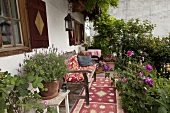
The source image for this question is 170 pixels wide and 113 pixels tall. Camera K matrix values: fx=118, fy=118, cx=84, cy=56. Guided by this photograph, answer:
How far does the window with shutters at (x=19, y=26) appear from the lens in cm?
134

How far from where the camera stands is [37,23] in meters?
1.81

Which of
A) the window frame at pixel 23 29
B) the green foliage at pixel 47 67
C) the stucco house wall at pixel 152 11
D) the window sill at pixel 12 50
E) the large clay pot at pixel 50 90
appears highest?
the stucco house wall at pixel 152 11

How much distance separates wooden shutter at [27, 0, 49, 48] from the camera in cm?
166

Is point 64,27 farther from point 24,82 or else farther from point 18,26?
point 24,82

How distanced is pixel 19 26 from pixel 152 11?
8.01m

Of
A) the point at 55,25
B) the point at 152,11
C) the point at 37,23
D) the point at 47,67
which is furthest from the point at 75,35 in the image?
the point at 152,11

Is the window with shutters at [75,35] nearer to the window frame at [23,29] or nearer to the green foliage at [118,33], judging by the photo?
the green foliage at [118,33]

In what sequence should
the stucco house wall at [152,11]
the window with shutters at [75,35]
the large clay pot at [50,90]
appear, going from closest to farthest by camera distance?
the large clay pot at [50,90] < the window with shutters at [75,35] < the stucco house wall at [152,11]

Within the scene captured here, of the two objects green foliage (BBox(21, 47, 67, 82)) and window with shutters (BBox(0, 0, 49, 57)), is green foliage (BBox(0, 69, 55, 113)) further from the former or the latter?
window with shutters (BBox(0, 0, 49, 57))

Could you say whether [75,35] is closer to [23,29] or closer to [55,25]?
[55,25]

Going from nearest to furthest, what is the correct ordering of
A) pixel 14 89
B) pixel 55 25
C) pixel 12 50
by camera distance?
pixel 14 89
pixel 12 50
pixel 55 25

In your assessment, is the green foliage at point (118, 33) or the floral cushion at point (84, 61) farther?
the green foliage at point (118, 33)

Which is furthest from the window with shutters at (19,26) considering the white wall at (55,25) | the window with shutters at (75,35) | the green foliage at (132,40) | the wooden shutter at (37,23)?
the green foliage at (132,40)

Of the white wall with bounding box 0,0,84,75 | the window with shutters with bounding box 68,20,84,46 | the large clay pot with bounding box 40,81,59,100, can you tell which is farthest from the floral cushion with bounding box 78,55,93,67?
the large clay pot with bounding box 40,81,59,100
